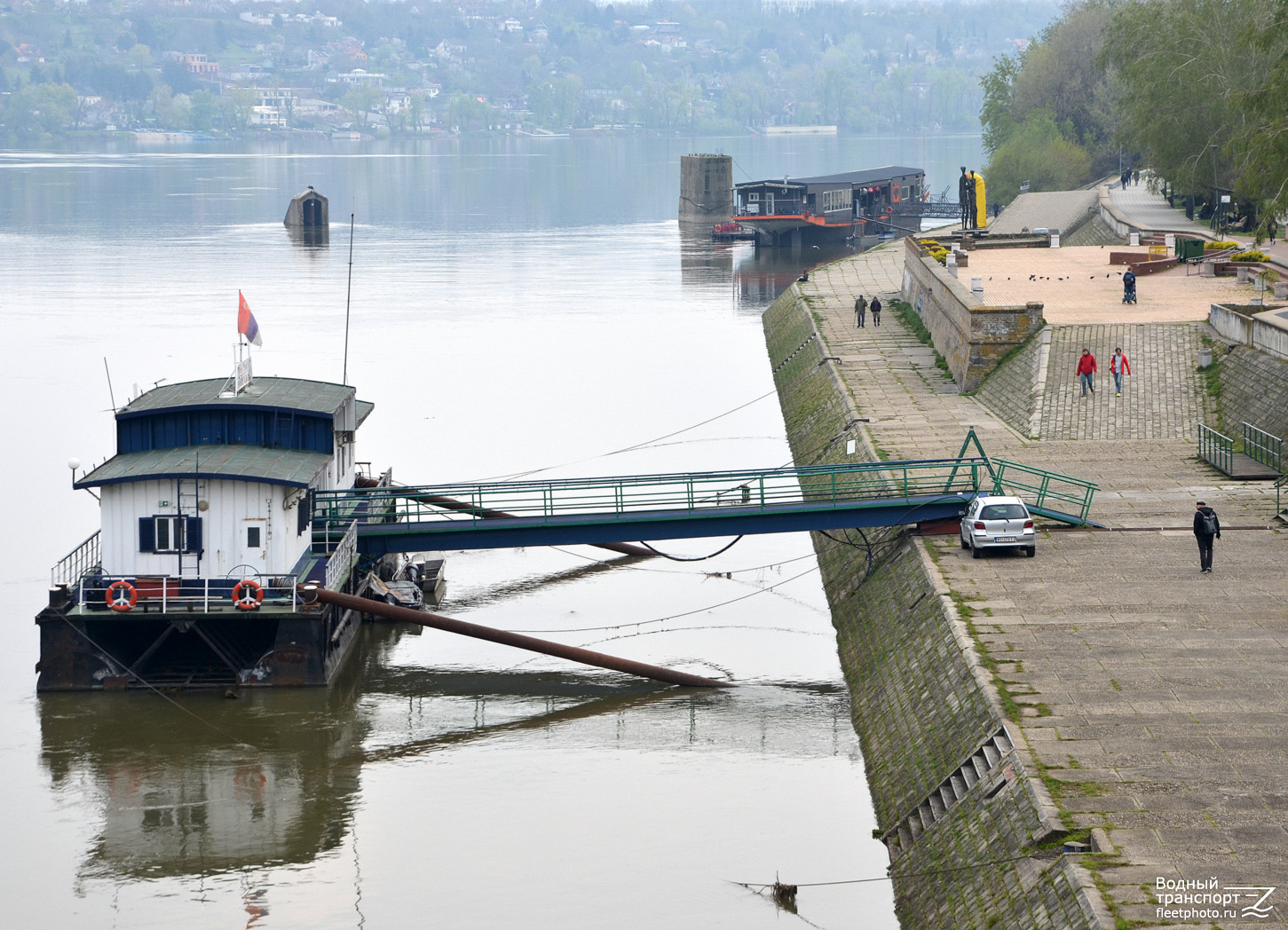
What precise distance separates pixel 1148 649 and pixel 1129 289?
34503 millimetres

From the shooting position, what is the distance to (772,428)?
6475 cm

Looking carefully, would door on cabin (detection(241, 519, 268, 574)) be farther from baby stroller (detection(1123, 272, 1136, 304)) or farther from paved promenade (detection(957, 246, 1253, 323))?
baby stroller (detection(1123, 272, 1136, 304))

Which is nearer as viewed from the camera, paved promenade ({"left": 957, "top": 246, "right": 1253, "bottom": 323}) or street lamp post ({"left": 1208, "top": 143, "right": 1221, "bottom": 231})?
paved promenade ({"left": 957, "top": 246, "right": 1253, "bottom": 323})

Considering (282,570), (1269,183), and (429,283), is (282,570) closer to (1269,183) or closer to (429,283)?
(1269,183)

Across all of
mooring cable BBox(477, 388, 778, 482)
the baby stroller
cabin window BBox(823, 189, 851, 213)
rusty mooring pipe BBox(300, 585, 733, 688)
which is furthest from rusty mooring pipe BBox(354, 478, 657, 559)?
cabin window BBox(823, 189, 851, 213)

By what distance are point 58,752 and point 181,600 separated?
3.89 metres

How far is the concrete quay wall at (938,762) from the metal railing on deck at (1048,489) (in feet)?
10.2

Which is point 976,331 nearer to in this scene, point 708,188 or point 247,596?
point 247,596

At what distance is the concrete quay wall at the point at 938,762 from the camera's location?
21844 millimetres

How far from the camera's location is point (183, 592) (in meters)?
34.9

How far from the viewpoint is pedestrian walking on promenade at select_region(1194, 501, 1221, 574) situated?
111 feet

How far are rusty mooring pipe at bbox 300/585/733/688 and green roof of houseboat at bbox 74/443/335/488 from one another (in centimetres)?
273

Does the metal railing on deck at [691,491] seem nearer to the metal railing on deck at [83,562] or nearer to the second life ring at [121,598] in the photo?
the metal railing on deck at [83,562]

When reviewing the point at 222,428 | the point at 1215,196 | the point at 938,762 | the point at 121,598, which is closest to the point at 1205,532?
the point at 938,762
